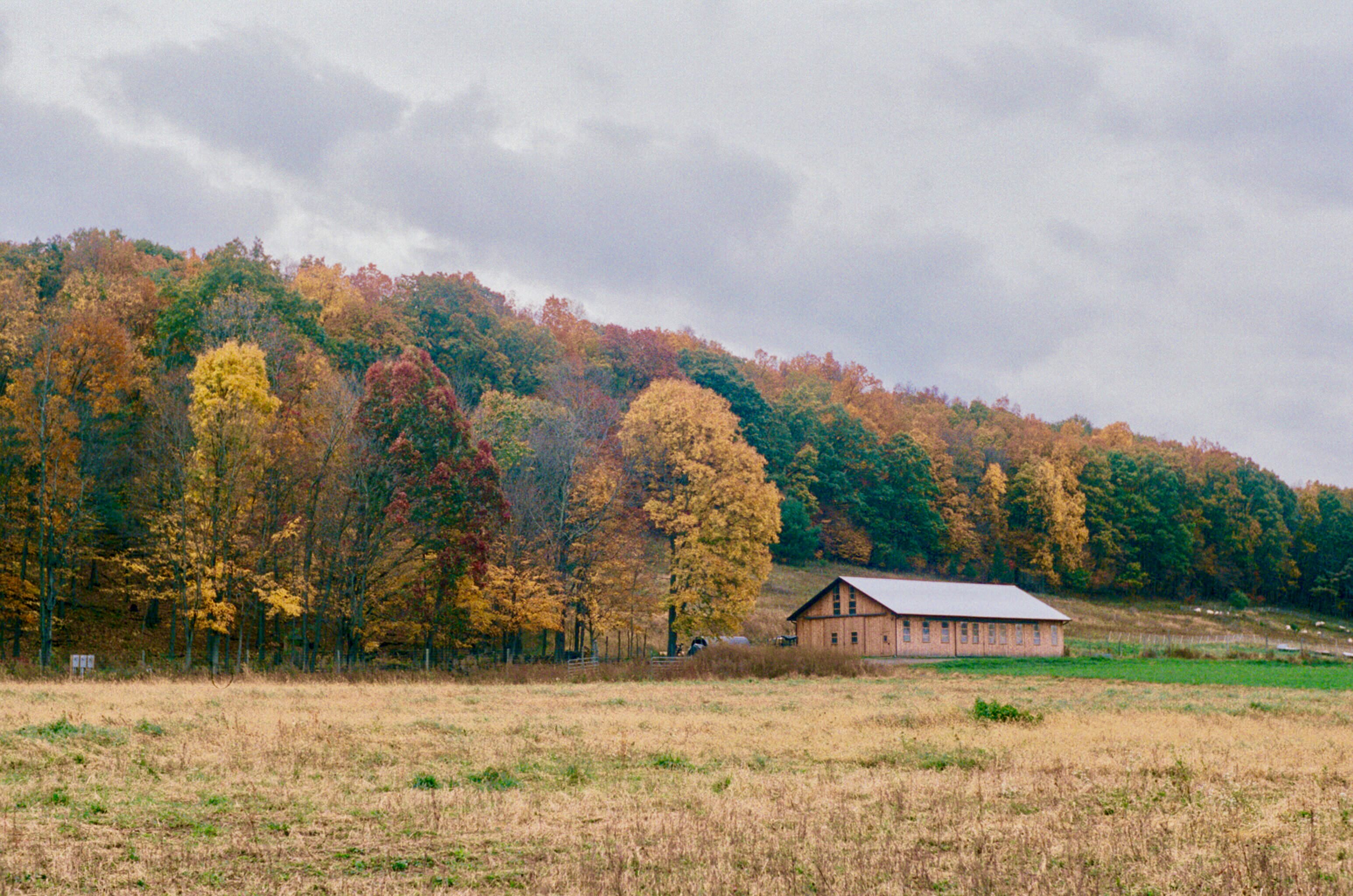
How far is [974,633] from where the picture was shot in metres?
67.3

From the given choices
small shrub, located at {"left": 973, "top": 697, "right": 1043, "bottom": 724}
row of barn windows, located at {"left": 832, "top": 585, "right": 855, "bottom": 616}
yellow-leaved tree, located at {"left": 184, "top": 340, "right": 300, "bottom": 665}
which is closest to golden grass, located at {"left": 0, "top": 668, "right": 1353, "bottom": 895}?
small shrub, located at {"left": 973, "top": 697, "right": 1043, "bottom": 724}

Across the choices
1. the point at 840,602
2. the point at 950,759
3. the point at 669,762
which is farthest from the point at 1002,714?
the point at 840,602

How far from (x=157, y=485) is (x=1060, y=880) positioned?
151ft

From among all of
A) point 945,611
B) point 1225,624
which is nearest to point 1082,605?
point 1225,624

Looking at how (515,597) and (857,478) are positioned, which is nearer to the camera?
(515,597)

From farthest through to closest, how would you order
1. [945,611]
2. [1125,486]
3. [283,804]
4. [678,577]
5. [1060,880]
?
[1125,486], [945,611], [678,577], [283,804], [1060,880]

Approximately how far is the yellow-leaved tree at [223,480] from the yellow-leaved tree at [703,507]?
19.7 m

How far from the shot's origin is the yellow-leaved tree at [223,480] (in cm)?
4050

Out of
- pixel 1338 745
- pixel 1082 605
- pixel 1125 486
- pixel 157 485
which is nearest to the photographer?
pixel 1338 745

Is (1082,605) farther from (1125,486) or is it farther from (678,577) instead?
(678,577)

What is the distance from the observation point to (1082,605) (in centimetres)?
9838

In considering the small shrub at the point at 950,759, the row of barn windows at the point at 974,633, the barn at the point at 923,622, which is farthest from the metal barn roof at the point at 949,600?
the small shrub at the point at 950,759

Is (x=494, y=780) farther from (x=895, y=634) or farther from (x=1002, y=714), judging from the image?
(x=895, y=634)

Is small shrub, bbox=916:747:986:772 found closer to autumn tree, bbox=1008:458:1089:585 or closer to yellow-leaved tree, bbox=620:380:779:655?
yellow-leaved tree, bbox=620:380:779:655
